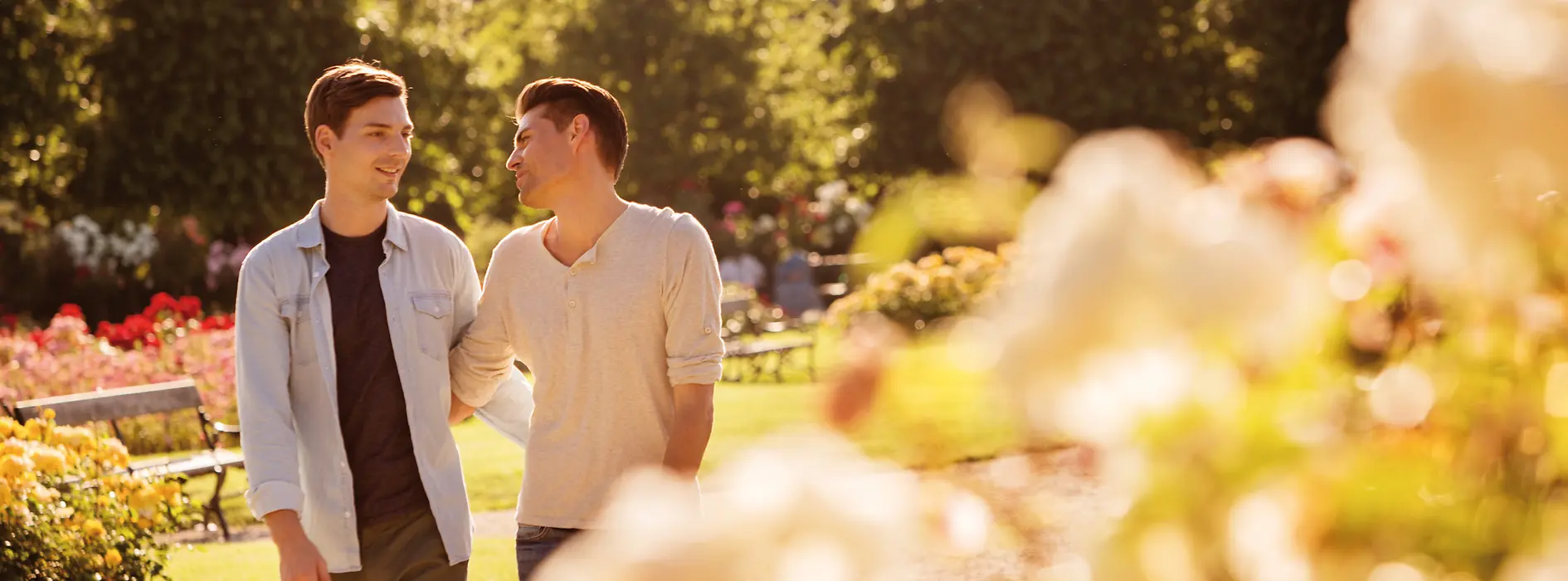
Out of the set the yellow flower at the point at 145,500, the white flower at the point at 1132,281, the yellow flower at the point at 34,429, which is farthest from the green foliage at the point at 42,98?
the white flower at the point at 1132,281

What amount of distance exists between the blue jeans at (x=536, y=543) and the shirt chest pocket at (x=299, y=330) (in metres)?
0.68

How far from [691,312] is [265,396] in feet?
3.40

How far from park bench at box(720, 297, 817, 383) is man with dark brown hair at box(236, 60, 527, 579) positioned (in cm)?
1169

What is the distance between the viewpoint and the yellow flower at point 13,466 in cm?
598

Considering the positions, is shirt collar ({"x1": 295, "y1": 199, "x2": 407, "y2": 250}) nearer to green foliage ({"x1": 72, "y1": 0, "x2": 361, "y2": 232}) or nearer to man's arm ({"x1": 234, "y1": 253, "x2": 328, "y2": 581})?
man's arm ({"x1": 234, "y1": 253, "x2": 328, "y2": 581})

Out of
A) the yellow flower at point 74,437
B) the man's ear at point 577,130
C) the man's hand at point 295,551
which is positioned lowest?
the yellow flower at point 74,437

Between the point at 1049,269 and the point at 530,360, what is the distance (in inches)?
111

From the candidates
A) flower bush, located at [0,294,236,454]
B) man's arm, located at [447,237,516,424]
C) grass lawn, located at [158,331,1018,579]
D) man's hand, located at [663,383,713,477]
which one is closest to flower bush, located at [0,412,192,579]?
grass lawn, located at [158,331,1018,579]

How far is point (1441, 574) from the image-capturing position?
35.0 inches

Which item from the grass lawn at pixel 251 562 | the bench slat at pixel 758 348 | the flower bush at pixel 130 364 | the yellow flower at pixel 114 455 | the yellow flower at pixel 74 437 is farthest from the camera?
the bench slat at pixel 758 348

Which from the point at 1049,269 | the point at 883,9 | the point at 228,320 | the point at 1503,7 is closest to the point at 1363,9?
the point at 1503,7

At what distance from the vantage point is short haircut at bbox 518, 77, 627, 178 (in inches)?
137

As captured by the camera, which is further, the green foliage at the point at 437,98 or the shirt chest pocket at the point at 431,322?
the green foliage at the point at 437,98

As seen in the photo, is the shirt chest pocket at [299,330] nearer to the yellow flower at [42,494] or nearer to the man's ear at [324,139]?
the man's ear at [324,139]
